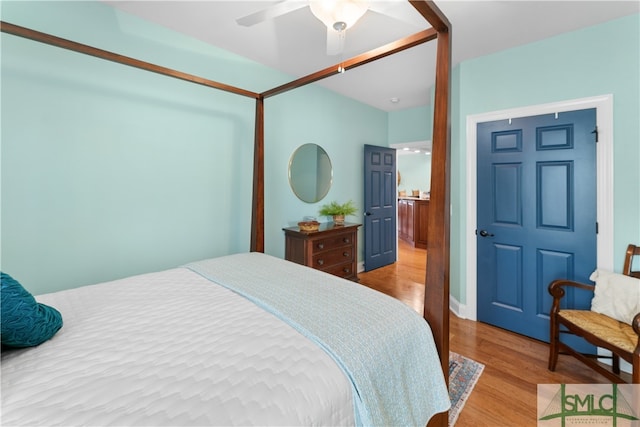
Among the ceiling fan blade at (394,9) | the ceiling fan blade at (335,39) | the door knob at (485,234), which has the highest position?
the ceiling fan blade at (394,9)

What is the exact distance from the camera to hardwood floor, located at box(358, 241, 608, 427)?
1.65 meters

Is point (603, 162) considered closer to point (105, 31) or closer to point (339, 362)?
point (339, 362)

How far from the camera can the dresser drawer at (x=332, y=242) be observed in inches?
122

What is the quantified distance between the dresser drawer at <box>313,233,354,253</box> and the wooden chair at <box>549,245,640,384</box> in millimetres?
1965

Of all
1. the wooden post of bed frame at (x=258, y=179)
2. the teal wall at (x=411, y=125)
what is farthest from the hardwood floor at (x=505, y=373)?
the teal wall at (x=411, y=125)

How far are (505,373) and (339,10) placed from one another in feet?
8.41

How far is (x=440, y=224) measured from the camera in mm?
1216

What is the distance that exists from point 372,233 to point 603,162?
8.93 ft

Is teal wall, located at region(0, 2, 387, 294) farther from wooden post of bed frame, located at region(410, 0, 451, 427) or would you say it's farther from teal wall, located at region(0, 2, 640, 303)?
wooden post of bed frame, located at region(410, 0, 451, 427)

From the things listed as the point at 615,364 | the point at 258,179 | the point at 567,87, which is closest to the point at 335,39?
the point at 258,179

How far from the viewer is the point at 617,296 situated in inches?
74.2

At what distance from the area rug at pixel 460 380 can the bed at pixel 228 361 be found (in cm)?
76

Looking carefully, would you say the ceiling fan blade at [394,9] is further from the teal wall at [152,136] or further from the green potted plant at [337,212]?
the green potted plant at [337,212]

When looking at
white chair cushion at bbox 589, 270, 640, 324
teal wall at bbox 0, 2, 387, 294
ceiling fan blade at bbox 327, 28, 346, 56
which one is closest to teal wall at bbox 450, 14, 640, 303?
white chair cushion at bbox 589, 270, 640, 324
